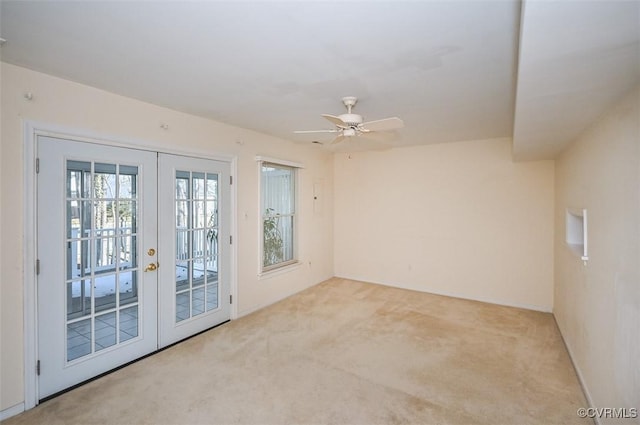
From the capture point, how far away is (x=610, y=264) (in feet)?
6.75

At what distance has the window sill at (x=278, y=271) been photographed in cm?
462

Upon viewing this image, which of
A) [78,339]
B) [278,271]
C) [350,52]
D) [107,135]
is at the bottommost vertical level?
[78,339]

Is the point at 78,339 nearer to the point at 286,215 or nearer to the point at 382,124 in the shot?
the point at 286,215

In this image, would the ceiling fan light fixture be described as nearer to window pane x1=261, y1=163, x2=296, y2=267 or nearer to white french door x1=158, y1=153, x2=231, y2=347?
white french door x1=158, y1=153, x2=231, y2=347

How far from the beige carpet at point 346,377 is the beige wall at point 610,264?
43 cm

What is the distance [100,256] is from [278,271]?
2.53 metres

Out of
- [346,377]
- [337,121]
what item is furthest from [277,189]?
[346,377]

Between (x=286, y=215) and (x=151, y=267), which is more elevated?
(x=286, y=215)

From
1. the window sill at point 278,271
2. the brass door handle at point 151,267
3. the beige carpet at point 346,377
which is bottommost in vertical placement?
the beige carpet at point 346,377

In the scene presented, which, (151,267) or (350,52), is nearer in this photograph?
(350,52)

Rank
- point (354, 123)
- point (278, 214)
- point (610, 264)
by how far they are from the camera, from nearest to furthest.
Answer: point (610, 264) < point (354, 123) < point (278, 214)

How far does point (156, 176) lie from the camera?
3.26 meters

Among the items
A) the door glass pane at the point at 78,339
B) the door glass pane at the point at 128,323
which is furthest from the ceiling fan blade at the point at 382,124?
the door glass pane at the point at 78,339

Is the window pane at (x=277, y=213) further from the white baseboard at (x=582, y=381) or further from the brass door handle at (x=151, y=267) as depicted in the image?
the white baseboard at (x=582, y=381)
